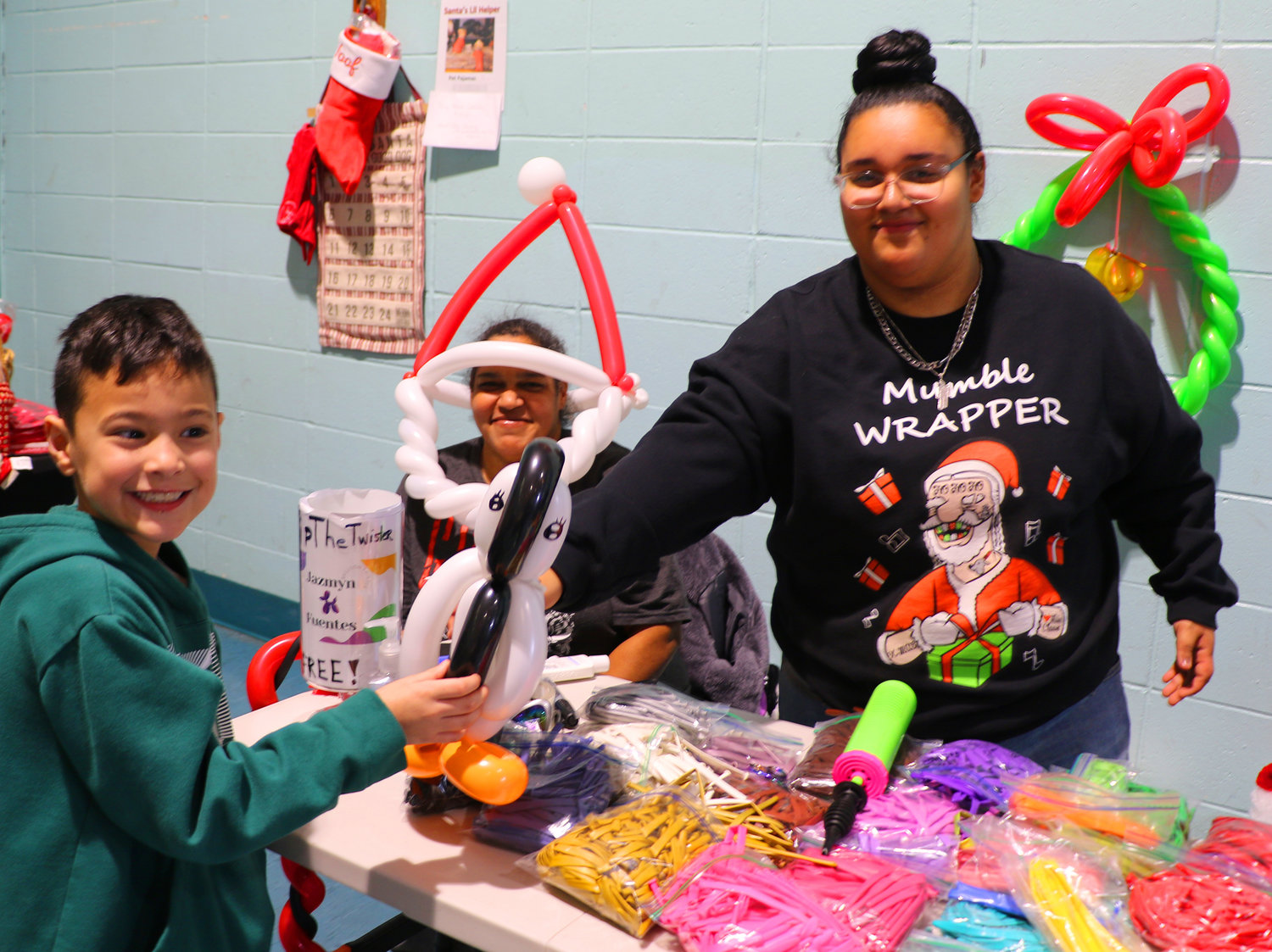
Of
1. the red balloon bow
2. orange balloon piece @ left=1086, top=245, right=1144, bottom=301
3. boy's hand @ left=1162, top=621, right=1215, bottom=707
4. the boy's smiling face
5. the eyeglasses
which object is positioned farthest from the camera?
orange balloon piece @ left=1086, top=245, right=1144, bottom=301

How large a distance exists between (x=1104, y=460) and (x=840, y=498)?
0.33 meters

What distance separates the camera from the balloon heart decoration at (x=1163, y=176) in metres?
1.87

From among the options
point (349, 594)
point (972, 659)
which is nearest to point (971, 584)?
point (972, 659)

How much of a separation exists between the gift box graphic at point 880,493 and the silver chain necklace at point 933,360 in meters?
0.11

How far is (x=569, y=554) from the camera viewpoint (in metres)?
1.14

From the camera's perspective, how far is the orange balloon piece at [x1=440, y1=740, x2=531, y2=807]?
979 millimetres

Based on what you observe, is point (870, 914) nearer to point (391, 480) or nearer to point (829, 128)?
point (829, 128)

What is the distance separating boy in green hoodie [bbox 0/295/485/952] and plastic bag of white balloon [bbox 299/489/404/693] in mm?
192

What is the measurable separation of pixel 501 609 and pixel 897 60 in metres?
0.79

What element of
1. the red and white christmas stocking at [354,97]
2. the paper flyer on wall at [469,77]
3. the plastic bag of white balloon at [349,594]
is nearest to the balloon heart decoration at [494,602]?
the plastic bag of white balloon at [349,594]

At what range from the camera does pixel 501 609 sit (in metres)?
0.95

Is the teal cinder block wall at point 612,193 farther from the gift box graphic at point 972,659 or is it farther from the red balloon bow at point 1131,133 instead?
the gift box graphic at point 972,659

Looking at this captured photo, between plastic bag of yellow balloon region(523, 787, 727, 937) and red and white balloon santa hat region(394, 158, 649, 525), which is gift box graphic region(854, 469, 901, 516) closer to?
red and white balloon santa hat region(394, 158, 649, 525)

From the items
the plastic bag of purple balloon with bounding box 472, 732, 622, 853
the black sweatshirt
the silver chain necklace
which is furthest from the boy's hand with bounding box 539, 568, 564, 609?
the silver chain necklace
